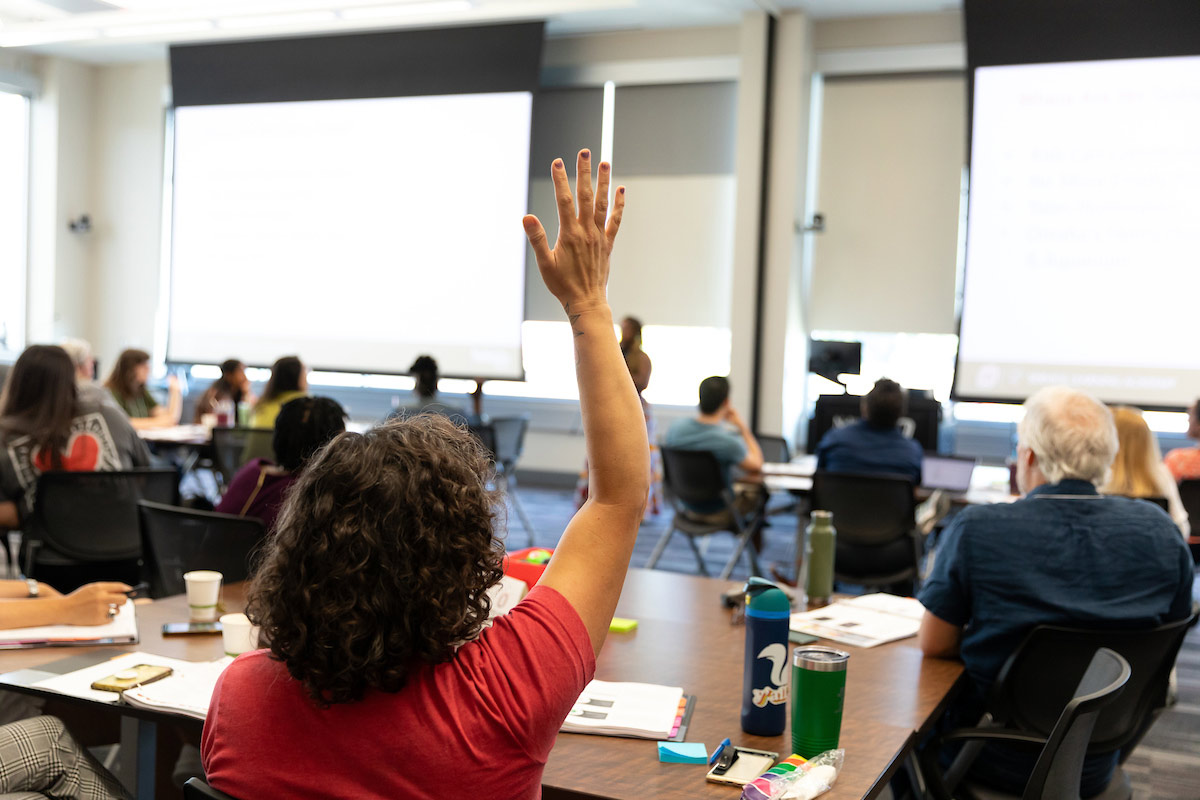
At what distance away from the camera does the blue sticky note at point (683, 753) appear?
4.88ft

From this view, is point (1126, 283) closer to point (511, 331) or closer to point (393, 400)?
point (511, 331)

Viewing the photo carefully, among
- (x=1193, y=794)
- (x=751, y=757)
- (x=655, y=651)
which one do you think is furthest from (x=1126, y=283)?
(x=751, y=757)

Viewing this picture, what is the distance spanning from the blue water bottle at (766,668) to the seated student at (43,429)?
290cm

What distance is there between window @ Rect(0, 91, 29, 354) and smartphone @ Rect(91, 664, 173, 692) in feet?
30.9

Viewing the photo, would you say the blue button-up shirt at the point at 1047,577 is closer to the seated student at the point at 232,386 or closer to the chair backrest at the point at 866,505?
the chair backrest at the point at 866,505

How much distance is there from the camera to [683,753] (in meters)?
1.49

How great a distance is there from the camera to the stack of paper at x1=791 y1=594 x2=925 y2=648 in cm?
221

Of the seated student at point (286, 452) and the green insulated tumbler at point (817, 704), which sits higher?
the seated student at point (286, 452)

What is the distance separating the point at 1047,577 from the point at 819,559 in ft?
1.80

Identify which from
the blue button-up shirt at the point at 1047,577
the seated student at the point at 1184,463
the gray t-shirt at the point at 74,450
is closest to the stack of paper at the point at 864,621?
the blue button-up shirt at the point at 1047,577

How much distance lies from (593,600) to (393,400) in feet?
27.0

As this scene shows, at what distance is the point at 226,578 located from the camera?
258cm

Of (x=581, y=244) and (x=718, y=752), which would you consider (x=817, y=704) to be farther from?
(x=581, y=244)

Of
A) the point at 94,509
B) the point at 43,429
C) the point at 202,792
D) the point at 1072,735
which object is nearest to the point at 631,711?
the point at 1072,735
